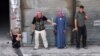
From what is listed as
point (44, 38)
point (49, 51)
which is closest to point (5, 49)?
point (44, 38)

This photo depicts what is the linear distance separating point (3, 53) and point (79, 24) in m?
3.62

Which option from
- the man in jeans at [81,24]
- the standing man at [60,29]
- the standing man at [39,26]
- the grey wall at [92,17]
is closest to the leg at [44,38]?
the standing man at [39,26]

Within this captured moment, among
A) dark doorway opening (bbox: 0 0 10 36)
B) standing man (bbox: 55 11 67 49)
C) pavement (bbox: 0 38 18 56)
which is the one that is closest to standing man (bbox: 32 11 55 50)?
standing man (bbox: 55 11 67 49)

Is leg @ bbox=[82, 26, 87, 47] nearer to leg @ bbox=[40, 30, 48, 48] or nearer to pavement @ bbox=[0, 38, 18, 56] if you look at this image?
leg @ bbox=[40, 30, 48, 48]

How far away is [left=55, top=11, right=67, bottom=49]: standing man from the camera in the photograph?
17094 millimetres

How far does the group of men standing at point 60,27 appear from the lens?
1695 centimetres

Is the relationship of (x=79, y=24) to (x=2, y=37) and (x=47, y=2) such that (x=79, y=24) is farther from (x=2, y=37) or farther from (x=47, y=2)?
(x=2, y=37)

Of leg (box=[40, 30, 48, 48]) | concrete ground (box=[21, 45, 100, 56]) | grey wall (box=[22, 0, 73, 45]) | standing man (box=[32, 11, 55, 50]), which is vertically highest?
grey wall (box=[22, 0, 73, 45])

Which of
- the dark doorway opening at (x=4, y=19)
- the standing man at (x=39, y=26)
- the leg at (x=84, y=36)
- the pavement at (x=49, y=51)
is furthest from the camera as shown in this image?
the dark doorway opening at (x=4, y=19)

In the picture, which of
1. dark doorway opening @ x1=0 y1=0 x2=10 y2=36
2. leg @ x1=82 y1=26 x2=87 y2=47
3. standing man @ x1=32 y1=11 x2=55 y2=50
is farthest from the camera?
dark doorway opening @ x1=0 y1=0 x2=10 y2=36

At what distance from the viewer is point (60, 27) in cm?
1716

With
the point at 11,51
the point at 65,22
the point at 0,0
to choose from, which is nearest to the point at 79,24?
the point at 65,22

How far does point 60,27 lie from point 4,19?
281 inches

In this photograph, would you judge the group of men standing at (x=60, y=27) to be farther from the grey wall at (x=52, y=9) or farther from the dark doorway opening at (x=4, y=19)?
the dark doorway opening at (x=4, y=19)
